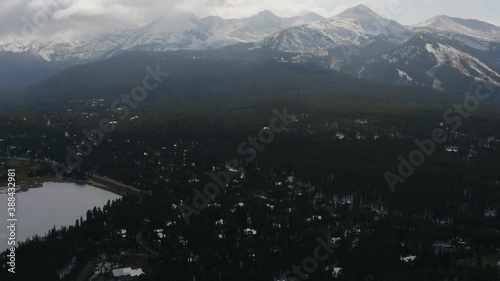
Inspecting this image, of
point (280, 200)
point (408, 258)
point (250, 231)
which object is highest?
point (280, 200)

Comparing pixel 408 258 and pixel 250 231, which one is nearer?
pixel 408 258

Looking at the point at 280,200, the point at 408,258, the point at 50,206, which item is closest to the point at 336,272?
the point at 408,258

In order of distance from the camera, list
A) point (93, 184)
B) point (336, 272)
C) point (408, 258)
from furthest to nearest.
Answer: point (93, 184) → point (408, 258) → point (336, 272)

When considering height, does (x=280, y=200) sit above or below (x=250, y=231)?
above

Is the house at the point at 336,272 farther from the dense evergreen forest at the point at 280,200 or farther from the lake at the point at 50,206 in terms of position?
the lake at the point at 50,206

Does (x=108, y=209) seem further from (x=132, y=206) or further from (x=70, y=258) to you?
(x=70, y=258)

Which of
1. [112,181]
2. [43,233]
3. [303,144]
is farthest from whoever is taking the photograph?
[303,144]

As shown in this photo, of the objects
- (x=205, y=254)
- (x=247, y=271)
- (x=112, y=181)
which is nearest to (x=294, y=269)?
(x=247, y=271)

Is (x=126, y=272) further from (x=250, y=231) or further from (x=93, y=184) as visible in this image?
(x=93, y=184)

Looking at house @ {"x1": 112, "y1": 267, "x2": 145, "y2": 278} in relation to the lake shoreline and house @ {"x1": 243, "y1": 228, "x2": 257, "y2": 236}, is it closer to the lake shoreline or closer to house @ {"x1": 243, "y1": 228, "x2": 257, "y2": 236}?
house @ {"x1": 243, "y1": 228, "x2": 257, "y2": 236}
